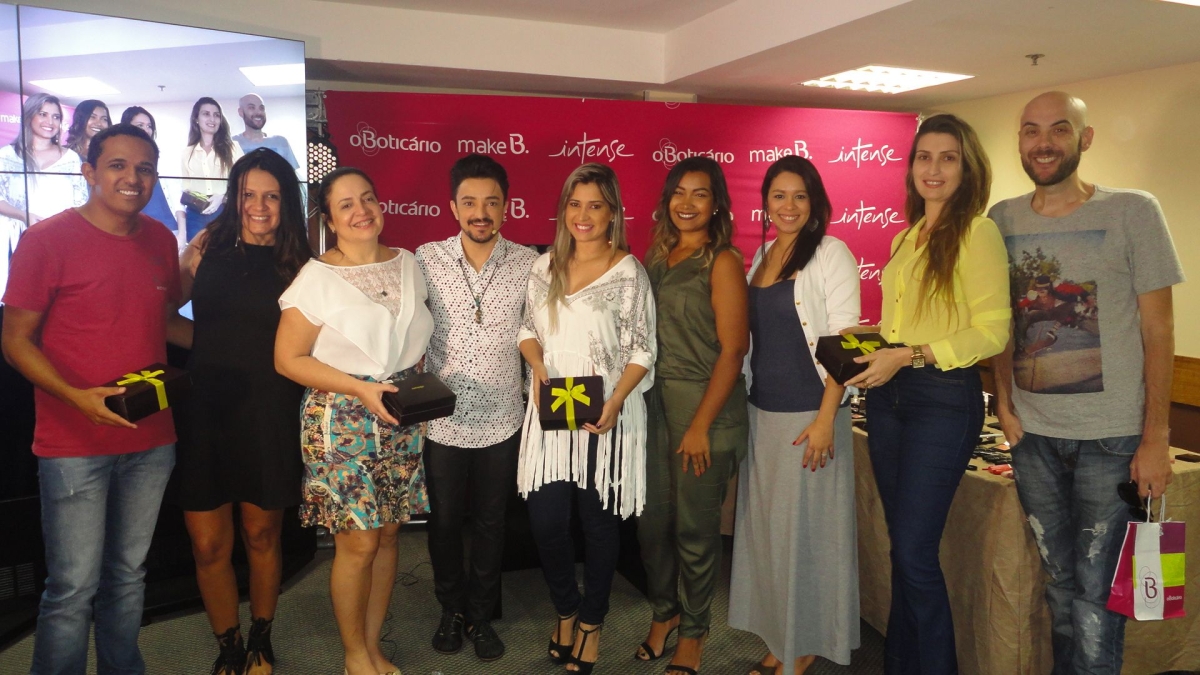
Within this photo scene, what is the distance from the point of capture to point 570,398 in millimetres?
2082

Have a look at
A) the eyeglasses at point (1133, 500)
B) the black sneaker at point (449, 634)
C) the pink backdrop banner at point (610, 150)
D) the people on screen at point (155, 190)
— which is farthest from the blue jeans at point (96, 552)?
the eyeglasses at point (1133, 500)

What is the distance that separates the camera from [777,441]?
2.21 m

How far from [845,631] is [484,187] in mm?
1650

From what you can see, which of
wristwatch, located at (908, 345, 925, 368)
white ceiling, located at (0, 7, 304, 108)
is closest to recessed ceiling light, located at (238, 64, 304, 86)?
white ceiling, located at (0, 7, 304, 108)

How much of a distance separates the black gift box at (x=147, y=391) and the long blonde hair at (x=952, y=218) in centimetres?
186

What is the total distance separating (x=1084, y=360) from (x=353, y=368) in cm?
183

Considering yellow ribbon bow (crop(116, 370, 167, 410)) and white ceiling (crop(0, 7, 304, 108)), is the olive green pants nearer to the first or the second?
yellow ribbon bow (crop(116, 370, 167, 410))

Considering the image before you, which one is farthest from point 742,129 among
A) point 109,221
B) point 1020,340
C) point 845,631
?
point 109,221

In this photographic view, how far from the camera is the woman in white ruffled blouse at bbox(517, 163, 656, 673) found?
2248 millimetres

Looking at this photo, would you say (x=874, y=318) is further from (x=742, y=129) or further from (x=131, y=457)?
(x=131, y=457)

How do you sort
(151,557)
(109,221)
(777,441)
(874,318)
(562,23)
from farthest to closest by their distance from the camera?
(874,318) → (562,23) → (151,557) → (777,441) → (109,221)

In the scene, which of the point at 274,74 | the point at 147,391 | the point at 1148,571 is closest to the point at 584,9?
the point at 274,74

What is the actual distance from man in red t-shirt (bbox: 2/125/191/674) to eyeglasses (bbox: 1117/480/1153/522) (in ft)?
7.87

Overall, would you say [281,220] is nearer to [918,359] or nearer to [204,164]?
[204,164]
